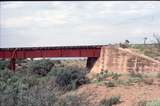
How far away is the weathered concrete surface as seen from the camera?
38875mm

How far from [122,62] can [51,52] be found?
8.79 meters

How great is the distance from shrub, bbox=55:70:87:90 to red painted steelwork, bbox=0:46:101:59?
8.25 meters

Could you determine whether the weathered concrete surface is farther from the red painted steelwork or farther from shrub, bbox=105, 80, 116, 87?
shrub, bbox=105, 80, 116, 87

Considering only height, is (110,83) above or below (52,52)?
below

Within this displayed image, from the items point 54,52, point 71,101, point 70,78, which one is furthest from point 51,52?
point 71,101

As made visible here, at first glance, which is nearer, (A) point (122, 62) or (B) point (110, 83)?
(B) point (110, 83)

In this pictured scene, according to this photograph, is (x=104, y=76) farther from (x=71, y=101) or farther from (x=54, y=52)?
(x=71, y=101)

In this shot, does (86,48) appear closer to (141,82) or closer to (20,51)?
(20,51)

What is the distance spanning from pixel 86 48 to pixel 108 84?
43.6 ft

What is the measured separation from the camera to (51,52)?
4719cm

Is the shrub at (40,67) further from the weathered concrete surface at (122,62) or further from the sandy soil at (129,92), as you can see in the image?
the sandy soil at (129,92)

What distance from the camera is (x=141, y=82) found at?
32.9 metres

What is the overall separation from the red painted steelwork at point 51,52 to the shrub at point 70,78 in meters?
8.25

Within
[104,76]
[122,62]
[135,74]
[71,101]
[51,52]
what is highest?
[71,101]
